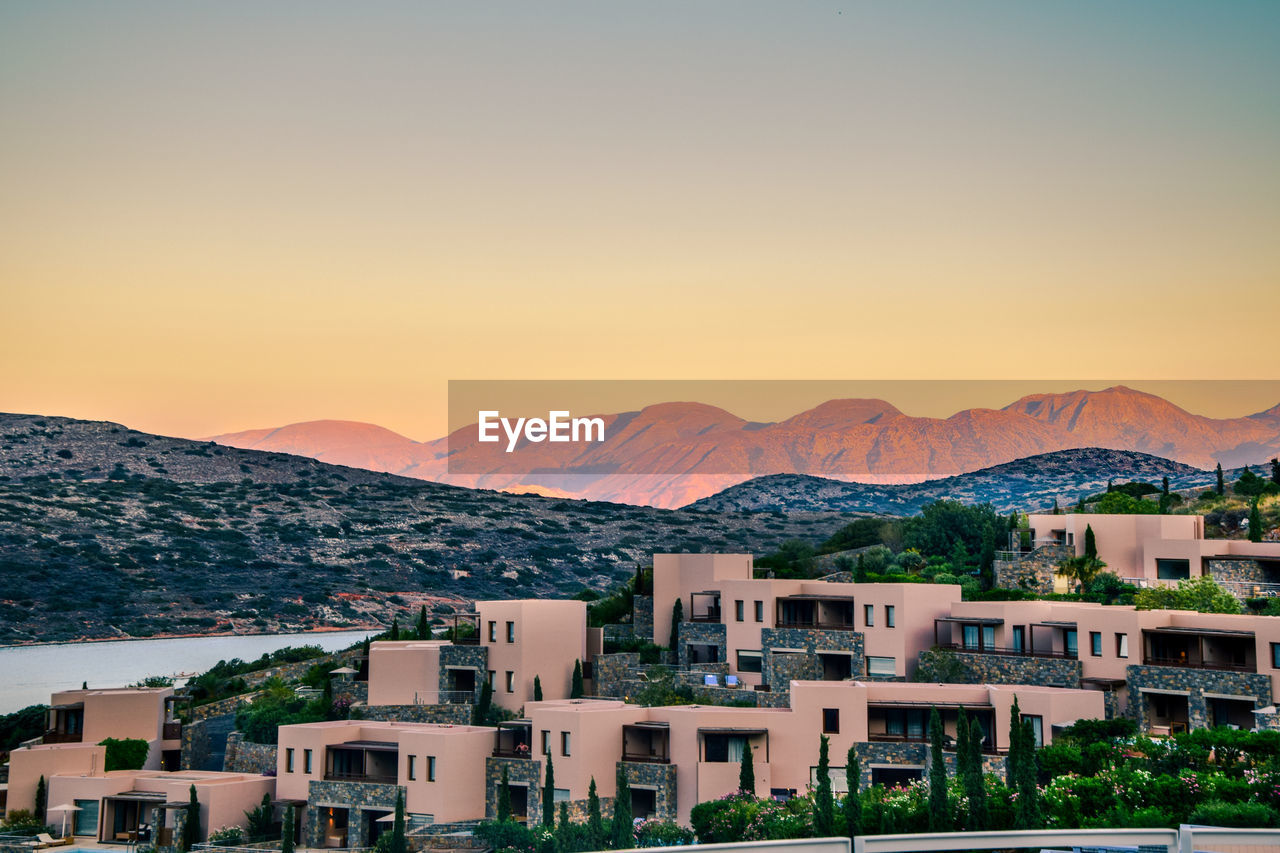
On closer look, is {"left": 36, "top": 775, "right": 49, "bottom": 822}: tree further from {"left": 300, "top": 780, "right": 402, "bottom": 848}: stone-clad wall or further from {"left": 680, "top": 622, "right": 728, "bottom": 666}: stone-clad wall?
{"left": 680, "top": 622, "right": 728, "bottom": 666}: stone-clad wall

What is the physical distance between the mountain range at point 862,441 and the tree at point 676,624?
99.8ft

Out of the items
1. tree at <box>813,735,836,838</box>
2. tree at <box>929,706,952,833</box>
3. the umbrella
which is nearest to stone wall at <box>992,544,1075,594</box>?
tree at <box>929,706,952,833</box>

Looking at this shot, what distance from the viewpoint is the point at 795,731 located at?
3725 centimetres

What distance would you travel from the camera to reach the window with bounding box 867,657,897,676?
42562 millimetres

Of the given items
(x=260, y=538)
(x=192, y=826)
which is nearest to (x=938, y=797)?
(x=192, y=826)

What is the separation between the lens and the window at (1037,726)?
34938 mm

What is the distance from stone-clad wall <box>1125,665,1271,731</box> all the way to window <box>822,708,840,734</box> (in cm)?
751

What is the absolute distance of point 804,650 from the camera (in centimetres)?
4356

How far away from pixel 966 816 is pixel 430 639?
27599 millimetres

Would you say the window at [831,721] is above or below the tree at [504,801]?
above

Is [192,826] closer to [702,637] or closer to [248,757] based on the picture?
[248,757]

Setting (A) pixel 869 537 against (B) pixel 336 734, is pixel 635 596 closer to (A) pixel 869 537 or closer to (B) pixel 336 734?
(B) pixel 336 734

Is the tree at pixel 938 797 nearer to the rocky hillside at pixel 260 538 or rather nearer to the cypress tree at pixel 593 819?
the cypress tree at pixel 593 819

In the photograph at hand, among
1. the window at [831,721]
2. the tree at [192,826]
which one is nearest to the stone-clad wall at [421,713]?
the tree at [192,826]
